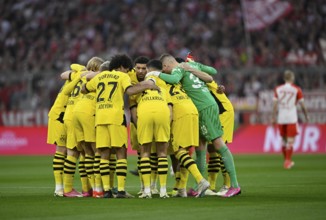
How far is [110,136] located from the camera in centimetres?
1418

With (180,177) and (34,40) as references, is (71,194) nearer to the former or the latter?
(180,177)

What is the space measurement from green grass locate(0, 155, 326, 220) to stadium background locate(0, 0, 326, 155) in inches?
437

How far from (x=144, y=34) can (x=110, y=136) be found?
23.5 meters

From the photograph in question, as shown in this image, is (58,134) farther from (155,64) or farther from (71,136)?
(155,64)

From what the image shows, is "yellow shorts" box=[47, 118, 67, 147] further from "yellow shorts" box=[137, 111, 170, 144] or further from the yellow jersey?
"yellow shorts" box=[137, 111, 170, 144]

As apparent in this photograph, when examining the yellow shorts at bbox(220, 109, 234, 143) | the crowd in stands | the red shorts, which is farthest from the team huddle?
the crowd in stands

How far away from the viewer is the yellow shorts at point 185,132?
14406mm

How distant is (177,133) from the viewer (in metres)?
14.6

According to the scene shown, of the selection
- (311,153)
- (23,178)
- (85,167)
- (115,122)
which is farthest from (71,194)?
(311,153)

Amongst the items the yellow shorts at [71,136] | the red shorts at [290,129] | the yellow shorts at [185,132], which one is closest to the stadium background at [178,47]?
the red shorts at [290,129]

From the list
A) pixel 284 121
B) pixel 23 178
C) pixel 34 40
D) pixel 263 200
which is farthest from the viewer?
pixel 34 40

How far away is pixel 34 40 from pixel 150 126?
25.0m

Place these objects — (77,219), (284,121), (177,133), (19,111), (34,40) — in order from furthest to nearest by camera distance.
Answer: (34,40)
(19,111)
(284,121)
(177,133)
(77,219)

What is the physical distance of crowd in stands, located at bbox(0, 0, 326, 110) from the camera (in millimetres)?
35147
